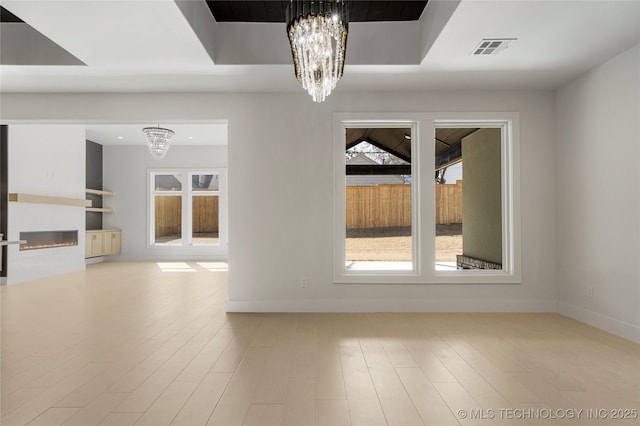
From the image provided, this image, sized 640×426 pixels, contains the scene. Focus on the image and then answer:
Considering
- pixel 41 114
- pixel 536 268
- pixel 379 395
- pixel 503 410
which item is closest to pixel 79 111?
pixel 41 114

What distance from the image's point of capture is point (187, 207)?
36.6 feet

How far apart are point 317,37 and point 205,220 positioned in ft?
30.2

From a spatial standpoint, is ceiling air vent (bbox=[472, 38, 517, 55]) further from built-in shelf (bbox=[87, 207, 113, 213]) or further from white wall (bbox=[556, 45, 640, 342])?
built-in shelf (bbox=[87, 207, 113, 213])

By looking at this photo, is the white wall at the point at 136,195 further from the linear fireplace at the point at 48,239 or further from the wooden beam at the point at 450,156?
the wooden beam at the point at 450,156

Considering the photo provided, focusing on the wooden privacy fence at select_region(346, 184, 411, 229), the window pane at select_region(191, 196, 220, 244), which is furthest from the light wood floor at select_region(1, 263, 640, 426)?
the window pane at select_region(191, 196, 220, 244)

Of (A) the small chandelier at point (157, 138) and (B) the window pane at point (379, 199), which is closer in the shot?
(B) the window pane at point (379, 199)

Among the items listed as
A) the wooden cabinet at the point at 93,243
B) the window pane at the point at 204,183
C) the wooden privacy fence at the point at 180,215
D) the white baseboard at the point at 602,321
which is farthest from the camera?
the window pane at the point at 204,183

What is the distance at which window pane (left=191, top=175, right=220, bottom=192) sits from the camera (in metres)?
11.3

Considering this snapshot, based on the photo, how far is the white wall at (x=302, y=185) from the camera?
192 inches

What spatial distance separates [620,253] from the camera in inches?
153

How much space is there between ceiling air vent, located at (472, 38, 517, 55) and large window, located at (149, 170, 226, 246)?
8350 mm

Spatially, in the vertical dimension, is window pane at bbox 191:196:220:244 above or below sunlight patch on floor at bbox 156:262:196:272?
above

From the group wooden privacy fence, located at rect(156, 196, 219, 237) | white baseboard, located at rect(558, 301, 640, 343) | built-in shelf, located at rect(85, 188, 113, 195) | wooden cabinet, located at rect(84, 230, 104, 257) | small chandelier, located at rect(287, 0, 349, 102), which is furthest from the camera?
wooden privacy fence, located at rect(156, 196, 219, 237)

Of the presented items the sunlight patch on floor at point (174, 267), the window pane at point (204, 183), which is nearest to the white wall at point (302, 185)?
the sunlight patch on floor at point (174, 267)
